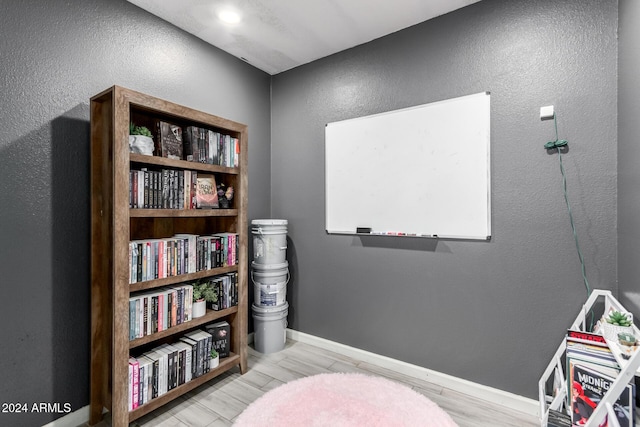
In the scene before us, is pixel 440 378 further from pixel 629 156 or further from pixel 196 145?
pixel 196 145

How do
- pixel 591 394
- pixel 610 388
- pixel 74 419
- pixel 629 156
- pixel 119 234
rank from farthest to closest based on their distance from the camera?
pixel 74 419, pixel 119 234, pixel 629 156, pixel 591 394, pixel 610 388

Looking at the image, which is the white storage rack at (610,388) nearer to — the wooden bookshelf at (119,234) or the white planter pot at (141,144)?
the wooden bookshelf at (119,234)

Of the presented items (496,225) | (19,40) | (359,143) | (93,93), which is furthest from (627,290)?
(19,40)

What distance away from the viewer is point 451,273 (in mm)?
2111

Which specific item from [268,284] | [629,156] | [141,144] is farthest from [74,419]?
[629,156]

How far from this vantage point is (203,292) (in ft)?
6.91

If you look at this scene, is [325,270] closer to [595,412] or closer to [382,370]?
[382,370]

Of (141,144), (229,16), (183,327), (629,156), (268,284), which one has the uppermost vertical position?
(229,16)

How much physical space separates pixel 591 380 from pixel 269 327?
83.7 inches

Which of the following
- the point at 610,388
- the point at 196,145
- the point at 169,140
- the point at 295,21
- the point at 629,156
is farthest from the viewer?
the point at 295,21

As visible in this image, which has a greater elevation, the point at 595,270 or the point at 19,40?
the point at 19,40

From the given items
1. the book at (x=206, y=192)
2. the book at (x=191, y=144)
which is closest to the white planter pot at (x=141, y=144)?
the book at (x=191, y=144)

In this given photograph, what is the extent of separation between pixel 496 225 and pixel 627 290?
0.68m

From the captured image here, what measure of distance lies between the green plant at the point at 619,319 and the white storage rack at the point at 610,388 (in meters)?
0.03
